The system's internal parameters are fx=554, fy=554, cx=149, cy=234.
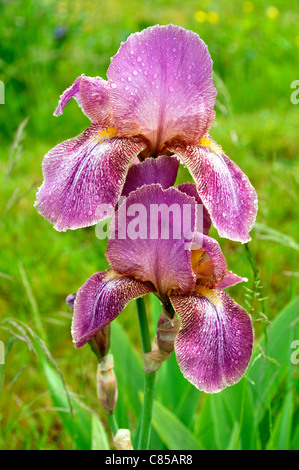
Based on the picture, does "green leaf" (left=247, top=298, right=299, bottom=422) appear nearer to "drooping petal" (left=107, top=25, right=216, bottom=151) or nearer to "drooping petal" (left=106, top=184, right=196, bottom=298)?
"drooping petal" (left=106, top=184, right=196, bottom=298)

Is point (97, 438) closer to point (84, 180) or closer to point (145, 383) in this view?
point (145, 383)

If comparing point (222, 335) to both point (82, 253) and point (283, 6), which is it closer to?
point (82, 253)

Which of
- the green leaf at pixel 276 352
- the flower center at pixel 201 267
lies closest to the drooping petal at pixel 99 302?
the flower center at pixel 201 267

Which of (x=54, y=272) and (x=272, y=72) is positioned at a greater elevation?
(x=272, y=72)

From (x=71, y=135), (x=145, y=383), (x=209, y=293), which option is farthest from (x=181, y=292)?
(x=71, y=135)

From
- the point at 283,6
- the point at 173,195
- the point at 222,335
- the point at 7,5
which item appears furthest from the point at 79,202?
the point at 283,6

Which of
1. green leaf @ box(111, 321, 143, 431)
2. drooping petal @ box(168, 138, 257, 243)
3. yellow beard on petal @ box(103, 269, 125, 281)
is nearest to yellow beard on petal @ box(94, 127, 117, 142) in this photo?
drooping petal @ box(168, 138, 257, 243)
